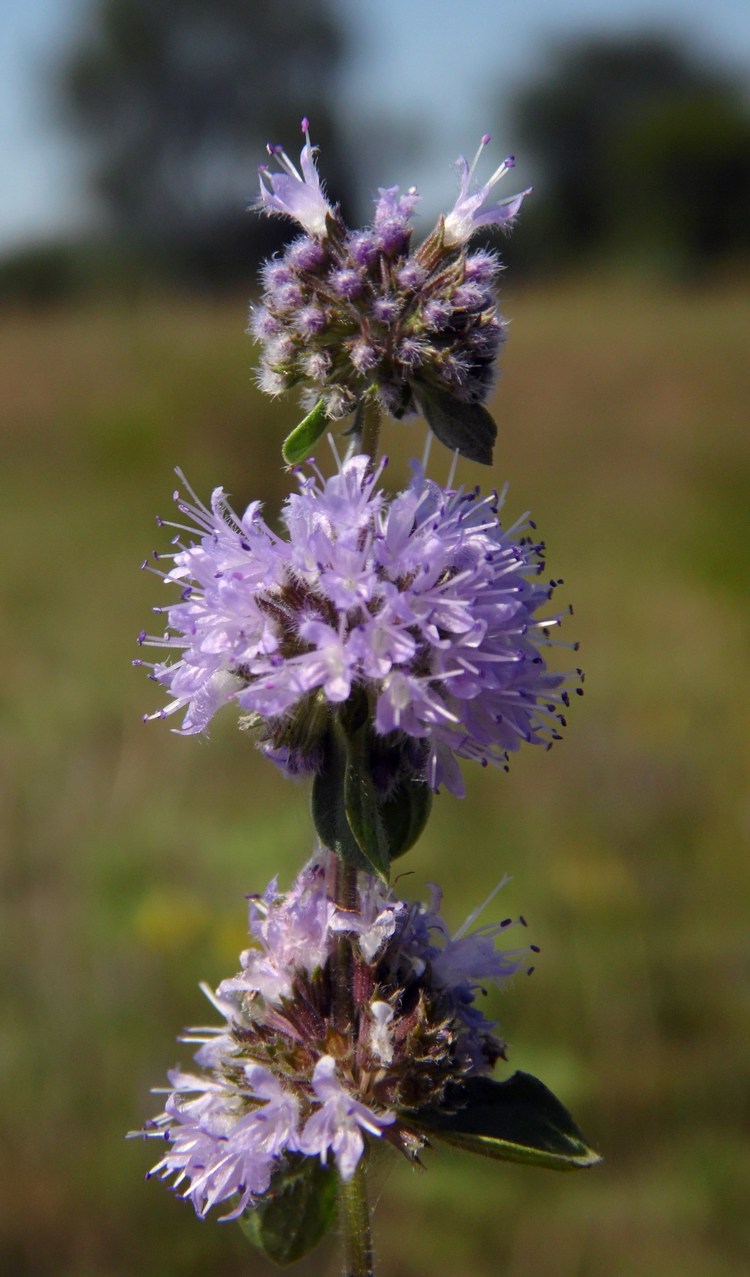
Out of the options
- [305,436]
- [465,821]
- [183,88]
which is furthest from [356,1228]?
[183,88]

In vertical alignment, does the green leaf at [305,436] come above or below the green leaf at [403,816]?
above

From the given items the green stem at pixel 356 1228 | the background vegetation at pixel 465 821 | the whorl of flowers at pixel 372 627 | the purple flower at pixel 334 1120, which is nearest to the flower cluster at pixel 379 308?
the whorl of flowers at pixel 372 627

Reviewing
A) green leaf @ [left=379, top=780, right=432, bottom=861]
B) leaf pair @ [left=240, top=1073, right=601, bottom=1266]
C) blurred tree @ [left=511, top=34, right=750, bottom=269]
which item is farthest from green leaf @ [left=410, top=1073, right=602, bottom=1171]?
blurred tree @ [left=511, top=34, right=750, bottom=269]

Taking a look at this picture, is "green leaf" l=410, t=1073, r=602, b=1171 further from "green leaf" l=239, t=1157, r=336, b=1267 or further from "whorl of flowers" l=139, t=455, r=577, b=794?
"whorl of flowers" l=139, t=455, r=577, b=794

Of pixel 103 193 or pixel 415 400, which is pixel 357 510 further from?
pixel 103 193

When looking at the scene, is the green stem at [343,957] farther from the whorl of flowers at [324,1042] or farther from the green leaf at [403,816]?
the green leaf at [403,816]

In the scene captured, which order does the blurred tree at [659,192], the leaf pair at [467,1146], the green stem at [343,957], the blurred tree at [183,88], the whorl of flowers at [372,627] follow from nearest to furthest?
the whorl of flowers at [372,627]
the leaf pair at [467,1146]
the green stem at [343,957]
the blurred tree at [659,192]
the blurred tree at [183,88]
